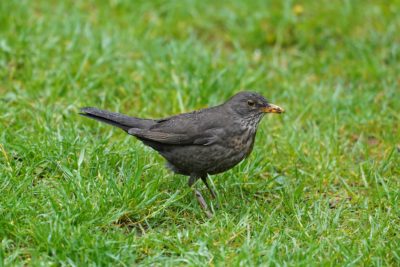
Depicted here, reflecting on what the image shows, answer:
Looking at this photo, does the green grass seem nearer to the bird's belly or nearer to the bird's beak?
the bird's belly

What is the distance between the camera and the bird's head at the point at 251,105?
5.78 m

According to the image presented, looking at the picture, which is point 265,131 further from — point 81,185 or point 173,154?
point 81,185

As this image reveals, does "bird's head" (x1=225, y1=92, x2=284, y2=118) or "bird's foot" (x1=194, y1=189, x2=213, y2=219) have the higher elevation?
"bird's head" (x1=225, y1=92, x2=284, y2=118)

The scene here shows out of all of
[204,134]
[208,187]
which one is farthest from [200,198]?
[204,134]

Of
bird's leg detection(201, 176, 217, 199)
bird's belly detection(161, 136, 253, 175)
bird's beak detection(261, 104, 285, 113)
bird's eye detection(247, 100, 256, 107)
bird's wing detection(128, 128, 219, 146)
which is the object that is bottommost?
bird's leg detection(201, 176, 217, 199)

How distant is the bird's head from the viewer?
5781 mm

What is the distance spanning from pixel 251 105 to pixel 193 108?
5.05 feet

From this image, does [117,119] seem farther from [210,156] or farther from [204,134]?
[210,156]

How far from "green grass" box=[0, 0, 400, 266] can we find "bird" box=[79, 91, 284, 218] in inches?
8.9

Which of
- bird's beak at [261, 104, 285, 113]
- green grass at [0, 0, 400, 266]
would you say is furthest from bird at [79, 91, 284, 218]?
green grass at [0, 0, 400, 266]

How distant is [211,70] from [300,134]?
135 cm

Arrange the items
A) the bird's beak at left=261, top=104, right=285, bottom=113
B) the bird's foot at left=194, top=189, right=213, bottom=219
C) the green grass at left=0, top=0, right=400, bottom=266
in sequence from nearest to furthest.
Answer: the green grass at left=0, top=0, right=400, bottom=266, the bird's foot at left=194, top=189, right=213, bottom=219, the bird's beak at left=261, top=104, right=285, bottom=113

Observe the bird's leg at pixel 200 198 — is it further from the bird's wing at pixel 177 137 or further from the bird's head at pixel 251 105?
the bird's head at pixel 251 105

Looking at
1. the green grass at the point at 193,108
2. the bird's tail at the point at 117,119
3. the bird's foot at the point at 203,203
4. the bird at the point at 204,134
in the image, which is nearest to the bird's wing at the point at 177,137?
the bird at the point at 204,134
